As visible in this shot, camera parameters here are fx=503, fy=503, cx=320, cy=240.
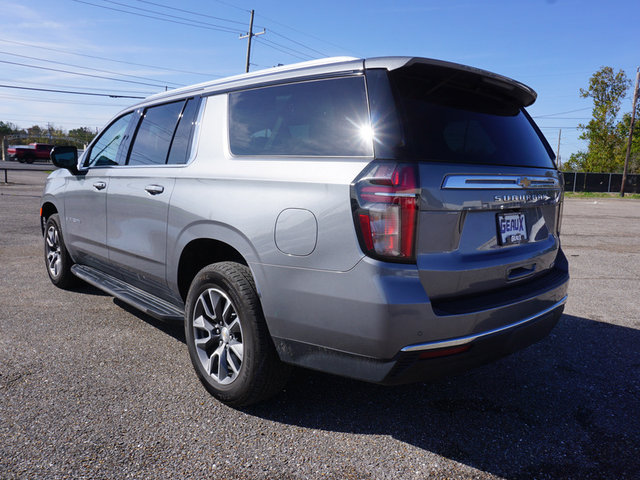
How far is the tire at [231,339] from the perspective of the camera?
2.67 meters

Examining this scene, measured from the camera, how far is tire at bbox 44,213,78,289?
17.0 ft

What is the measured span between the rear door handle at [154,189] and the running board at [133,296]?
31.2 inches

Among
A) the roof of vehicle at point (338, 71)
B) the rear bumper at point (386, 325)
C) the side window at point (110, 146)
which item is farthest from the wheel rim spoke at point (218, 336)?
the side window at point (110, 146)

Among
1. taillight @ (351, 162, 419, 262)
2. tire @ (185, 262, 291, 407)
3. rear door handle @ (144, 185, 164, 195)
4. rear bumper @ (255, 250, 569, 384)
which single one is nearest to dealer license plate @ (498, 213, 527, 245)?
rear bumper @ (255, 250, 569, 384)

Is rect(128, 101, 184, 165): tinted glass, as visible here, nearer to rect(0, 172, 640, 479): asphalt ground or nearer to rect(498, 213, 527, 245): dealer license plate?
rect(0, 172, 640, 479): asphalt ground

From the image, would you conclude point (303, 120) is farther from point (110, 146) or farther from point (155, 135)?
point (110, 146)

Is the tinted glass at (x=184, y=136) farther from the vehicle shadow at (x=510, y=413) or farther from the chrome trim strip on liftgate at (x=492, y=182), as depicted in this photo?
the chrome trim strip on liftgate at (x=492, y=182)

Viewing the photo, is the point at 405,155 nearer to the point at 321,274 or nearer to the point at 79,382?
the point at 321,274

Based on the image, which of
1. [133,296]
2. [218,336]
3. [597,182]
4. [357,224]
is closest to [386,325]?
[357,224]

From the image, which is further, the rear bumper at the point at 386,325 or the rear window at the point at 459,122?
the rear window at the point at 459,122

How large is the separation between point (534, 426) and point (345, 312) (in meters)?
1.40

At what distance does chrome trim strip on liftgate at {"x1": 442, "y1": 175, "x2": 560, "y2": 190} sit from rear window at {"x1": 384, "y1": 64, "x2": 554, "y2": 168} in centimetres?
10

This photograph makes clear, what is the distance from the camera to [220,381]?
292 cm

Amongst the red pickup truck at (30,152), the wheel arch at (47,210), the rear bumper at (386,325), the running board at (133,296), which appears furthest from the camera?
the red pickup truck at (30,152)
